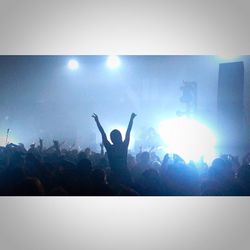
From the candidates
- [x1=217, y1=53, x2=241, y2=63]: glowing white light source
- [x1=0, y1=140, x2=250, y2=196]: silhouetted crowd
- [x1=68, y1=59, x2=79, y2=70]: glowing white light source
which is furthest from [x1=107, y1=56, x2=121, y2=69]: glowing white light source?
[x1=217, y1=53, x2=241, y2=63]: glowing white light source

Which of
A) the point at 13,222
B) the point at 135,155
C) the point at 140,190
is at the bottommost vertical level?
the point at 13,222

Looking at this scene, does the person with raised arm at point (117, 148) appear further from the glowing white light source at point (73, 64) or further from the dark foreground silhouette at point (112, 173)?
the glowing white light source at point (73, 64)

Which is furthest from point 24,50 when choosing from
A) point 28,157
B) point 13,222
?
point 13,222

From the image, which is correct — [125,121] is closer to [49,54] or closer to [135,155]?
[135,155]

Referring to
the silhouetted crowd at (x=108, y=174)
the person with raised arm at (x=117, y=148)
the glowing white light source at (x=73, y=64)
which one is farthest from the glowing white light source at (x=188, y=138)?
Answer: the glowing white light source at (x=73, y=64)

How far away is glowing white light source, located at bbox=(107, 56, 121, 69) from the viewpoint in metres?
3.66

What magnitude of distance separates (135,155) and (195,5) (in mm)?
1422

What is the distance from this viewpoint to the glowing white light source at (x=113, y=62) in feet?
12.0

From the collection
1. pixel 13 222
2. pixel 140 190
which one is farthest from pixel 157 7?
pixel 13 222

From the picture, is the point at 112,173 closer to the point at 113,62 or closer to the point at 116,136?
the point at 116,136

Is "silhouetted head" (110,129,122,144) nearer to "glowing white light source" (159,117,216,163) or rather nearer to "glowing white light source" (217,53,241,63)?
"glowing white light source" (159,117,216,163)

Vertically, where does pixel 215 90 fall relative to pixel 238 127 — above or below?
above

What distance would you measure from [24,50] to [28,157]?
37.5 inches

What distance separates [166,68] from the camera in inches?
145
